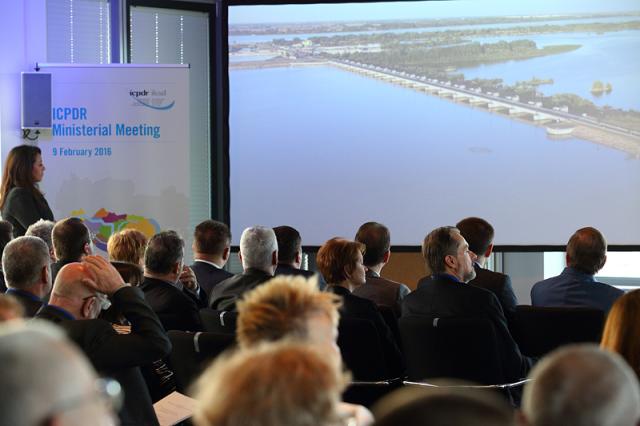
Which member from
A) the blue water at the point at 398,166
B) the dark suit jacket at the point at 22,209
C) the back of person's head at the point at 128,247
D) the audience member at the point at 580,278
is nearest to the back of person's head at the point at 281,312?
the back of person's head at the point at 128,247

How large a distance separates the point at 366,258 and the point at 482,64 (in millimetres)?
2471

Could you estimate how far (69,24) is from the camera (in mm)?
7863

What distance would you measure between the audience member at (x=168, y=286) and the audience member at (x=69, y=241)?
13.2 inches

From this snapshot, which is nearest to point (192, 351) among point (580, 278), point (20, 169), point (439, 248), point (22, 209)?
point (439, 248)

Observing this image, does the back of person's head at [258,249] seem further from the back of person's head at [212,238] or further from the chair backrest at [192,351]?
the chair backrest at [192,351]

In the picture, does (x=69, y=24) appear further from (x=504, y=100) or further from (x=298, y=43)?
(x=504, y=100)

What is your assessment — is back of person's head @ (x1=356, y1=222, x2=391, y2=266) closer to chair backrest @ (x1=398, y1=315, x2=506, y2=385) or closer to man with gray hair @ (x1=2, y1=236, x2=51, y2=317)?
chair backrest @ (x1=398, y1=315, x2=506, y2=385)

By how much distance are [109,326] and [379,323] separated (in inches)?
Answer: 66.8

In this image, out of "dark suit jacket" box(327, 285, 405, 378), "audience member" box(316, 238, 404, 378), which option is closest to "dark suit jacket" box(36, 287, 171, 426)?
"dark suit jacket" box(327, 285, 405, 378)

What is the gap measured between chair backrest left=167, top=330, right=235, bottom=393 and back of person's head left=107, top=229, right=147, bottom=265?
4.60 feet

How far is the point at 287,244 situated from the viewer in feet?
18.8

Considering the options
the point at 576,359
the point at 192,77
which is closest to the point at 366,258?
the point at 192,77

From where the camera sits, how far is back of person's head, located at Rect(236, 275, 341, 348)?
2258 millimetres

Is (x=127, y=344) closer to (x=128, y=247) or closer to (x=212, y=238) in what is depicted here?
(x=128, y=247)
